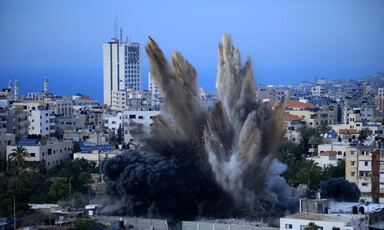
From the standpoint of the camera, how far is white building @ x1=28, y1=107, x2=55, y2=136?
86000 mm

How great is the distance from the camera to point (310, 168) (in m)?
60.2

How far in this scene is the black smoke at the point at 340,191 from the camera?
48844 millimetres

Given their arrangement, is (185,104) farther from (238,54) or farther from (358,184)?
(358,184)

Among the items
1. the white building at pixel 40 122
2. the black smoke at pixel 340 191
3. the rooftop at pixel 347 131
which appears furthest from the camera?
the white building at pixel 40 122

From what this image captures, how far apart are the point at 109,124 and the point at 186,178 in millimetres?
48760

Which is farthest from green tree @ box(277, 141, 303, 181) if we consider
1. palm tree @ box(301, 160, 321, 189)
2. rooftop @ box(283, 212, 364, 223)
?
rooftop @ box(283, 212, 364, 223)

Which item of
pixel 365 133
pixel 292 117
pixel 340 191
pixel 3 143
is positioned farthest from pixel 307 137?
pixel 340 191

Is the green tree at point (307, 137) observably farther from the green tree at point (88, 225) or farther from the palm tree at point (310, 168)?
the green tree at point (88, 225)

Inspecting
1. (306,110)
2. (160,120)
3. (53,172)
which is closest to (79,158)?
(53,172)

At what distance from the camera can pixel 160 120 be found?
169 feet

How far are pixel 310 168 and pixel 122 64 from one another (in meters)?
110

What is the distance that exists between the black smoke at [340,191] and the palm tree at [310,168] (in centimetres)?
551

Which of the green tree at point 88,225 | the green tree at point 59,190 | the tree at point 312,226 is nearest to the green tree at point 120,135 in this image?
the green tree at point 59,190

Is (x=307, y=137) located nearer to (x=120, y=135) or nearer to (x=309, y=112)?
(x=120, y=135)
